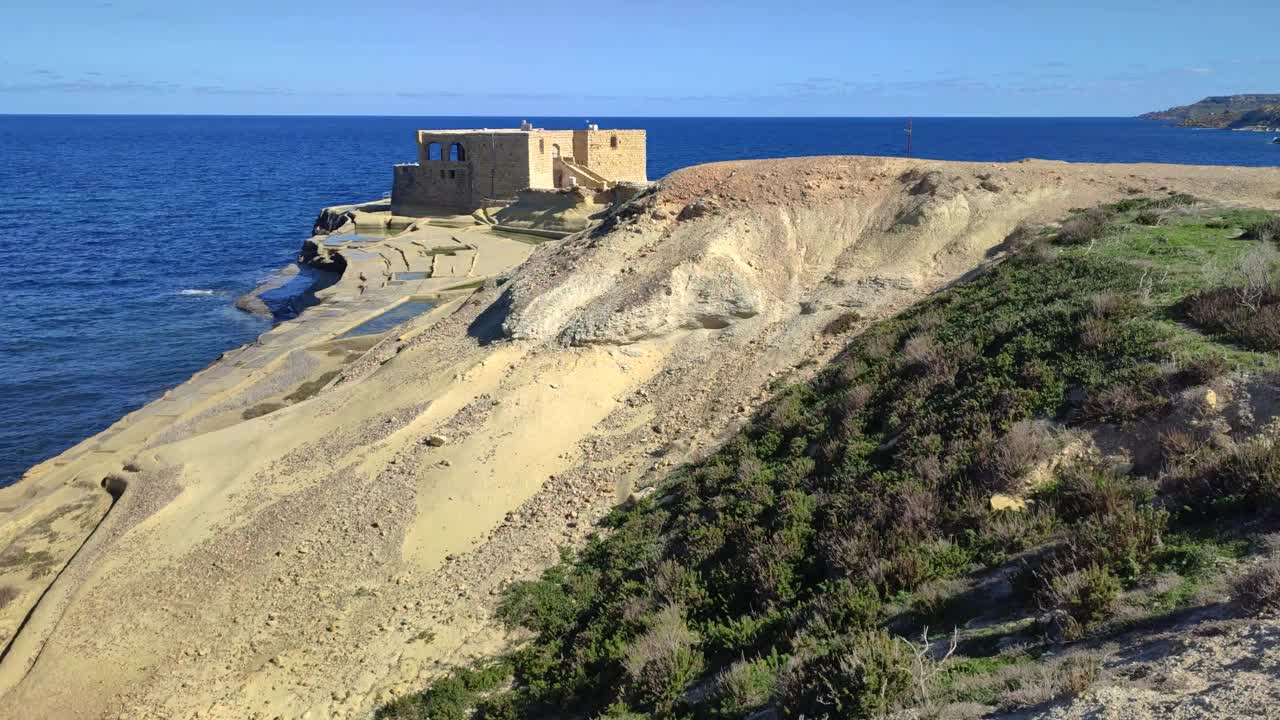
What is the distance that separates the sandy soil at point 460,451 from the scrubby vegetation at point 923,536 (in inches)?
62.5

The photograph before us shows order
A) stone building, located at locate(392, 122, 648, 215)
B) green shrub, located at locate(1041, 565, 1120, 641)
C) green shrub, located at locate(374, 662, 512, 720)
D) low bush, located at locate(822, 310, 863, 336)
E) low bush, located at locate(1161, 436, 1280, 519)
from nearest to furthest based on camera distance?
green shrub, located at locate(1041, 565, 1120, 641) → low bush, located at locate(1161, 436, 1280, 519) → green shrub, located at locate(374, 662, 512, 720) → low bush, located at locate(822, 310, 863, 336) → stone building, located at locate(392, 122, 648, 215)

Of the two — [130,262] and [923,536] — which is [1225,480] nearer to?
[923,536]

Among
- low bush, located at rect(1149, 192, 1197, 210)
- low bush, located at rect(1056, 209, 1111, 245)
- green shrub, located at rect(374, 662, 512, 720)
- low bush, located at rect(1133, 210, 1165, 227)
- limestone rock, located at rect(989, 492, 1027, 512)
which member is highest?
low bush, located at rect(1149, 192, 1197, 210)

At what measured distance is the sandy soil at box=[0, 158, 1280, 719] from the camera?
11.4 metres

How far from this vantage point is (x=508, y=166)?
50.4 meters

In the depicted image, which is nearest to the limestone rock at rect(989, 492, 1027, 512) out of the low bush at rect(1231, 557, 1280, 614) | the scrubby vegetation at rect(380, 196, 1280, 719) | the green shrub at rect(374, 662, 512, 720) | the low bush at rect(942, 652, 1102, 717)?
the scrubby vegetation at rect(380, 196, 1280, 719)

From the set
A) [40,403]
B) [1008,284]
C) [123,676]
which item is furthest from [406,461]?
[40,403]

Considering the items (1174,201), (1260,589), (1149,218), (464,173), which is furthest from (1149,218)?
(464,173)

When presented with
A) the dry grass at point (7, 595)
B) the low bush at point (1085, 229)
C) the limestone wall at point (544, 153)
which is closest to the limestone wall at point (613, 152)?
the limestone wall at point (544, 153)

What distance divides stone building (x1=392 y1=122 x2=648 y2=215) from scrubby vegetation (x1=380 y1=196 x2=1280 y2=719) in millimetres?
36670

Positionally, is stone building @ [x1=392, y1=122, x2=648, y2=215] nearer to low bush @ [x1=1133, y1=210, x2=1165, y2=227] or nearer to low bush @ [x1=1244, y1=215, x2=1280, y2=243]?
low bush @ [x1=1133, y1=210, x2=1165, y2=227]

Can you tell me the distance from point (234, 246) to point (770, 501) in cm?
5115

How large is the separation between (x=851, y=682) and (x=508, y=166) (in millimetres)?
46951

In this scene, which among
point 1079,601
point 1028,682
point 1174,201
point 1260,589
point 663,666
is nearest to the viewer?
point 1028,682
